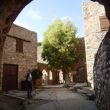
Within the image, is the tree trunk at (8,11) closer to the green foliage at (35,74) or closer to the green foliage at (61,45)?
the green foliage at (35,74)

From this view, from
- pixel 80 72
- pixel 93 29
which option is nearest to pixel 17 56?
pixel 93 29

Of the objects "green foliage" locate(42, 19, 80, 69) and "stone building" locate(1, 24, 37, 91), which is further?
"green foliage" locate(42, 19, 80, 69)

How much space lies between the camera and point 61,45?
Result: 21.5 m

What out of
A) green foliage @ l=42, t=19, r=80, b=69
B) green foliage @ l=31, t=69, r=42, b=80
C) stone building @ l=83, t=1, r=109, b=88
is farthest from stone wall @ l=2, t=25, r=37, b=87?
stone building @ l=83, t=1, r=109, b=88

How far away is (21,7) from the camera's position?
356 inches

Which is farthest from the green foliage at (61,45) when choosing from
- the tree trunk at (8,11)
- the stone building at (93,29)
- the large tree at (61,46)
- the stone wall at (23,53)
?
the tree trunk at (8,11)

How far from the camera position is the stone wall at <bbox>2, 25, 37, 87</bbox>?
16.9m

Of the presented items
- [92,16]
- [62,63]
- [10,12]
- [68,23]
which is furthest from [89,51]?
[10,12]

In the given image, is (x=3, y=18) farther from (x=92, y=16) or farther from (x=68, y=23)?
(x=68, y=23)

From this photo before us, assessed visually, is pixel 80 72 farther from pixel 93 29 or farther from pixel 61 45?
pixel 93 29

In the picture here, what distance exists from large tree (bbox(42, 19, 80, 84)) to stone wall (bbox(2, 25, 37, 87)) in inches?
80.4

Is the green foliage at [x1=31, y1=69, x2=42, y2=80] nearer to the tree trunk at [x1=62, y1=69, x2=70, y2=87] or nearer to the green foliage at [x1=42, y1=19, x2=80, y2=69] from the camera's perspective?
the green foliage at [x1=42, y1=19, x2=80, y2=69]

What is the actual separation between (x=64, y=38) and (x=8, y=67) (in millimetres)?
7368

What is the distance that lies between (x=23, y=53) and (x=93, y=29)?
666 centimetres
